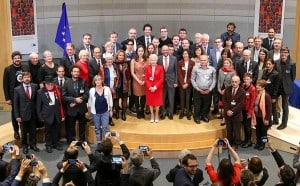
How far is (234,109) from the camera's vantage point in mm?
7828

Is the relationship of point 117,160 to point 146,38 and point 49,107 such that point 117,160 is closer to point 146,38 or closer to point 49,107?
point 49,107

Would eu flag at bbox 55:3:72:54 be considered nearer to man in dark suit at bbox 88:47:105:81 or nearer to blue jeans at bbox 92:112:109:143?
man in dark suit at bbox 88:47:105:81

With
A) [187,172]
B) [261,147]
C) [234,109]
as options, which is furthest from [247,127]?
[187,172]

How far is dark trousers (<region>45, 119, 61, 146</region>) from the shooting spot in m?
7.91

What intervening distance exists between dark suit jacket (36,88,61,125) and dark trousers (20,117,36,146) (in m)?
0.19

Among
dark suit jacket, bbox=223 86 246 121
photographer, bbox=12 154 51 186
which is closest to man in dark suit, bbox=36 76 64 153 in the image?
dark suit jacket, bbox=223 86 246 121

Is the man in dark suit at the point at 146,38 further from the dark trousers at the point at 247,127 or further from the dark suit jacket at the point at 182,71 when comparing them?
the dark trousers at the point at 247,127

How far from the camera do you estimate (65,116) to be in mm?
8055

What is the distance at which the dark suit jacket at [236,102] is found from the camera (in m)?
7.75

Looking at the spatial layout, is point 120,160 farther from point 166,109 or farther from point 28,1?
point 28,1

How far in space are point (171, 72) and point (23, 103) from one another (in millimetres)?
2421

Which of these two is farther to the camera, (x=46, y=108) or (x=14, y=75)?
(x=14, y=75)

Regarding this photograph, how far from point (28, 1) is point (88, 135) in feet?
11.7

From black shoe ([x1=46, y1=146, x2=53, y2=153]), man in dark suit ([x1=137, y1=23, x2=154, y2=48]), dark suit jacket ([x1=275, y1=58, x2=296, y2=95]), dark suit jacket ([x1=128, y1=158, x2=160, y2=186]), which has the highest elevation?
man in dark suit ([x1=137, y1=23, x2=154, y2=48])
